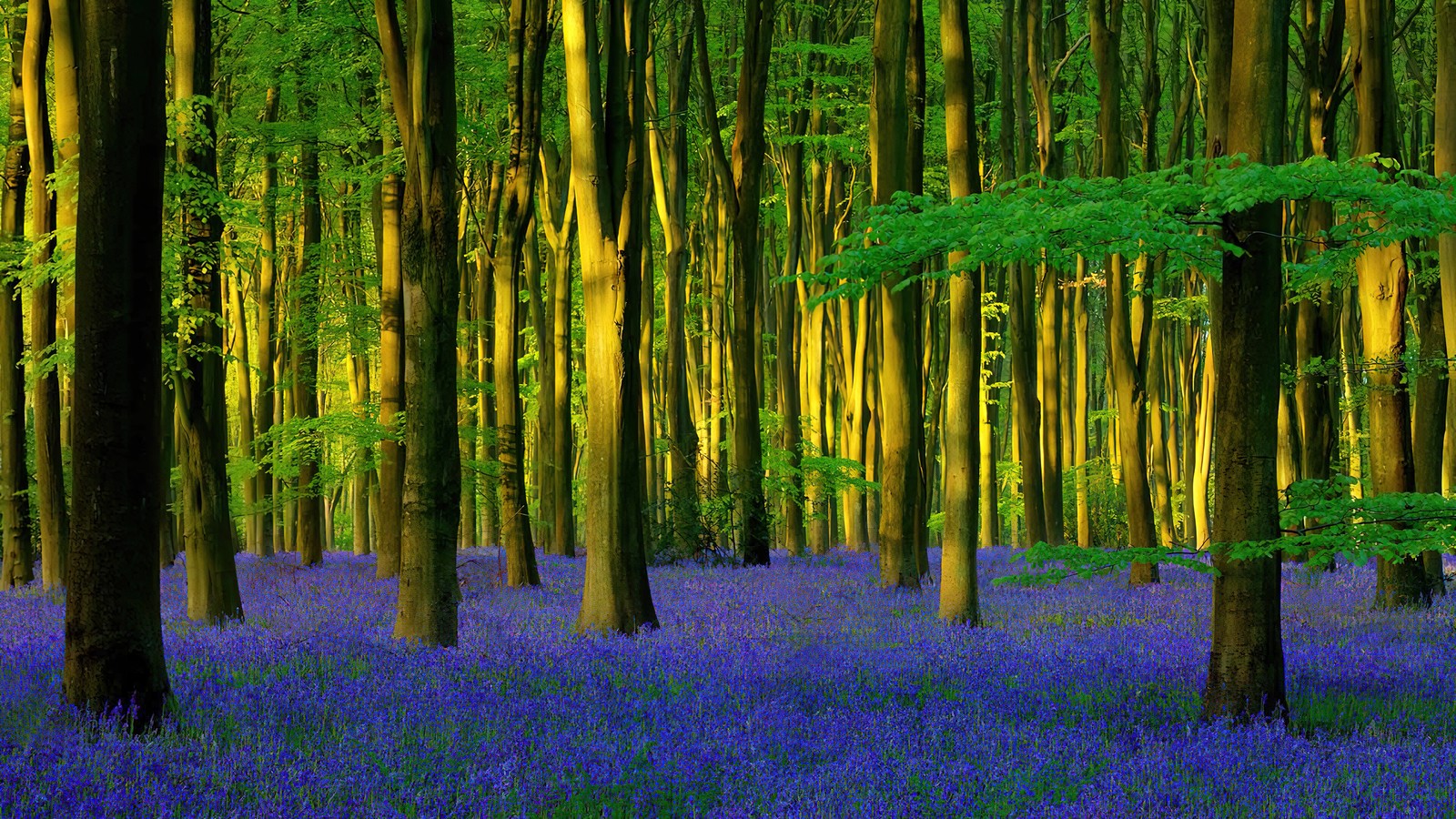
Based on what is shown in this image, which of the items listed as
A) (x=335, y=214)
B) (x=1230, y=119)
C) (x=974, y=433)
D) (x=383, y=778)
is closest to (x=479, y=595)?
(x=974, y=433)

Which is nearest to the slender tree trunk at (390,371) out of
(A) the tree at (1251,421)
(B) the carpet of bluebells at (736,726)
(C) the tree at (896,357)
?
(B) the carpet of bluebells at (736,726)

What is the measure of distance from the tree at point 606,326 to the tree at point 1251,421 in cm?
603

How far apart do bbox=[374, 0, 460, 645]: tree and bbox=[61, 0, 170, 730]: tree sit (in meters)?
3.91

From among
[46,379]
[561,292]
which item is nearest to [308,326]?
[561,292]

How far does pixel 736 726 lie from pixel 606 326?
592cm

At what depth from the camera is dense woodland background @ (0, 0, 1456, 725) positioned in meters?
7.82

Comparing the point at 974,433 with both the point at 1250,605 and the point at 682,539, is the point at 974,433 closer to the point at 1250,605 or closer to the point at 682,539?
the point at 1250,605

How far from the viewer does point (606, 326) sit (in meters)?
12.2

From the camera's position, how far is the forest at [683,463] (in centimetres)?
629

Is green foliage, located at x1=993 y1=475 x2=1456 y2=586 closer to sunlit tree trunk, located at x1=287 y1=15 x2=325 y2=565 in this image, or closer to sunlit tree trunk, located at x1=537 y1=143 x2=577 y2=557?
sunlit tree trunk, located at x1=287 y1=15 x2=325 y2=565

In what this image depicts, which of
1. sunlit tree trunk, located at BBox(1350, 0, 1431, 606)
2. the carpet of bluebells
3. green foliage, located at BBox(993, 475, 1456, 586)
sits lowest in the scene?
the carpet of bluebells

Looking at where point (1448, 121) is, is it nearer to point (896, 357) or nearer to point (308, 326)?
point (896, 357)

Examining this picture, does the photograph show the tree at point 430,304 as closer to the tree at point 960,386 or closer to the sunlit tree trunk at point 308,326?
the tree at point 960,386

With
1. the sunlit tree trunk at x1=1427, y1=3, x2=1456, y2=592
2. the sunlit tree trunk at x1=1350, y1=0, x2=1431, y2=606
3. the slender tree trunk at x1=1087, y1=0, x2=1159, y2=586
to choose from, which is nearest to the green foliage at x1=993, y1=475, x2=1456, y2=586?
the sunlit tree trunk at x1=1350, y1=0, x2=1431, y2=606
